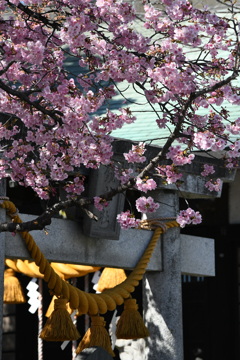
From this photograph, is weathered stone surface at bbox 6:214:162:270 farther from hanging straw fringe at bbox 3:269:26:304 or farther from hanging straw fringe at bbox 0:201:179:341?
hanging straw fringe at bbox 3:269:26:304

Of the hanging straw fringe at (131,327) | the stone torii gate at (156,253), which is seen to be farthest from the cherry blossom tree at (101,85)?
the hanging straw fringe at (131,327)

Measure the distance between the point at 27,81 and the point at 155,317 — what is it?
11.2 feet

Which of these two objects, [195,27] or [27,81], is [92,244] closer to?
[27,81]

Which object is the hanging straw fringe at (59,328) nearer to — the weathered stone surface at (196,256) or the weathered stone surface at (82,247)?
the weathered stone surface at (82,247)

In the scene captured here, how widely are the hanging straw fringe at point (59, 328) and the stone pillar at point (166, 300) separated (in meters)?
1.70

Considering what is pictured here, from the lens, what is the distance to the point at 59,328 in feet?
26.5

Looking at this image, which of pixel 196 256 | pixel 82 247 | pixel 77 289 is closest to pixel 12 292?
pixel 196 256

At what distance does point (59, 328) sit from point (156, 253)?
1997 millimetres

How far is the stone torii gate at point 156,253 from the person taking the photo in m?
8.75

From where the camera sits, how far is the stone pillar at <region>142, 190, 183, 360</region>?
9547 millimetres

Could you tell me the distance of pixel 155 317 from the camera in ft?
31.6

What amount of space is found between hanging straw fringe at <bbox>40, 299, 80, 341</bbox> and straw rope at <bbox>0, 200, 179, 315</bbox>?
171 millimetres

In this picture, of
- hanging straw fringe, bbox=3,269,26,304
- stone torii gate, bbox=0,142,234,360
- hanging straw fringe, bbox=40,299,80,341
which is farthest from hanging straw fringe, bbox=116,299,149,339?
hanging straw fringe, bbox=3,269,26,304

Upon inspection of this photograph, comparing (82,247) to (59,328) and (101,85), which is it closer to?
(59,328)
